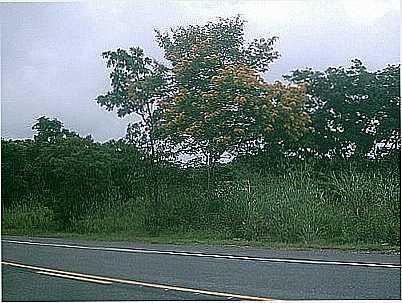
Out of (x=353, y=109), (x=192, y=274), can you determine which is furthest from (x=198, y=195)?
(x=192, y=274)

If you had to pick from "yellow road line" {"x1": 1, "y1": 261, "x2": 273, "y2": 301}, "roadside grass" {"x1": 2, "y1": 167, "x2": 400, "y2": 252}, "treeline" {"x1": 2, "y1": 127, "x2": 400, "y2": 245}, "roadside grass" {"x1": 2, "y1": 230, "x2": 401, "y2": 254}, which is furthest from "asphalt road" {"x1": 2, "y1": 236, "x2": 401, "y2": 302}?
"treeline" {"x1": 2, "y1": 127, "x2": 400, "y2": 245}

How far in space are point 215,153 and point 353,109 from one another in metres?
3.04

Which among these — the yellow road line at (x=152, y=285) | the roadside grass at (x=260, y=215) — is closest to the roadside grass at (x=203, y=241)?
the roadside grass at (x=260, y=215)

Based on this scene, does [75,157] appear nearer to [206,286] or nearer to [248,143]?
[248,143]

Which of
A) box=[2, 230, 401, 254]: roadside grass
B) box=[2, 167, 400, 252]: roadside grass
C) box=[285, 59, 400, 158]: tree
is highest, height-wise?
box=[285, 59, 400, 158]: tree

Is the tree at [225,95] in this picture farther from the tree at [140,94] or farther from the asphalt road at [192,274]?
the asphalt road at [192,274]

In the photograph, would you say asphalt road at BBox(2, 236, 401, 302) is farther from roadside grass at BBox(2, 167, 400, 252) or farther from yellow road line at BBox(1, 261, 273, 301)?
roadside grass at BBox(2, 167, 400, 252)

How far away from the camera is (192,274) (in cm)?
977

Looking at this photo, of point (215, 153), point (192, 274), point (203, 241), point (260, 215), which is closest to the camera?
point (192, 274)

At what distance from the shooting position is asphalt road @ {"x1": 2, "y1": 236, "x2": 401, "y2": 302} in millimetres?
8398

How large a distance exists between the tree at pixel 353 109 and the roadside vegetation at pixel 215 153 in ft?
0.07

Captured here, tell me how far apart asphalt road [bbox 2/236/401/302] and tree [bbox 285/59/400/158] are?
12.8 feet

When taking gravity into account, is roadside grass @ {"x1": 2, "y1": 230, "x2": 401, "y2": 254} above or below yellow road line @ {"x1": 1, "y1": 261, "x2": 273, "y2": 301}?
above

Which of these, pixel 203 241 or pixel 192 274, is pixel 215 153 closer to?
pixel 203 241
